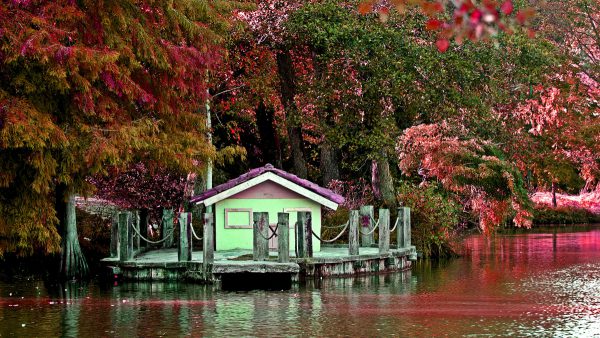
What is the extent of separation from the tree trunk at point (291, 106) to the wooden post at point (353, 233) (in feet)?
28.4

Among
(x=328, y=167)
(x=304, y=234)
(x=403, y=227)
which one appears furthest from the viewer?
(x=328, y=167)

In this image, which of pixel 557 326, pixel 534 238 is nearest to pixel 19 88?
pixel 557 326

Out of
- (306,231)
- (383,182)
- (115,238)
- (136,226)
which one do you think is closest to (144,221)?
(136,226)

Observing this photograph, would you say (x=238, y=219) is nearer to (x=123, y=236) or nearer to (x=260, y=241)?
(x=260, y=241)

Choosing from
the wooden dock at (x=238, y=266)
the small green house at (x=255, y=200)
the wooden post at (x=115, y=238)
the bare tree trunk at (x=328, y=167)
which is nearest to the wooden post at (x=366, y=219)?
the wooden dock at (x=238, y=266)

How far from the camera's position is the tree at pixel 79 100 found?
71.6 ft

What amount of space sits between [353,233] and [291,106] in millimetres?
10213

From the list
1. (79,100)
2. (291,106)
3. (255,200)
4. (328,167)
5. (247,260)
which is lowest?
(247,260)

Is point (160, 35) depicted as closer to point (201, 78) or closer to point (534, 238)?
point (201, 78)

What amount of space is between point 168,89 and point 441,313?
33.5 feet

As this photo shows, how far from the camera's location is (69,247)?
25516 mm

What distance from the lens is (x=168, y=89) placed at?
25531mm

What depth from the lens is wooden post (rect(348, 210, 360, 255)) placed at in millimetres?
26341

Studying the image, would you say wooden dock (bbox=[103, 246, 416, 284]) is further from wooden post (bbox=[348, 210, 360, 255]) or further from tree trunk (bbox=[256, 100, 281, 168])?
tree trunk (bbox=[256, 100, 281, 168])
